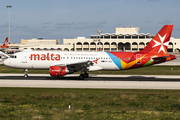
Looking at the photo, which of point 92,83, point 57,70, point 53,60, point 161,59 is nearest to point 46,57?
point 53,60

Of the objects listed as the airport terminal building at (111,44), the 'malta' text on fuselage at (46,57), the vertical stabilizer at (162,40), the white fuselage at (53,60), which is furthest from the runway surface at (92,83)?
the airport terminal building at (111,44)

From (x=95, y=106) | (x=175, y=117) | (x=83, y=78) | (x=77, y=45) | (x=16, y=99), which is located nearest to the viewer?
(x=175, y=117)

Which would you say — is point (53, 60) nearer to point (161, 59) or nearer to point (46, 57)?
point (46, 57)

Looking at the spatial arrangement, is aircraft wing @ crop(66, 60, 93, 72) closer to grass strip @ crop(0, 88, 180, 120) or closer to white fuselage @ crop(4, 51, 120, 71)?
white fuselage @ crop(4, 51, 120, 71)

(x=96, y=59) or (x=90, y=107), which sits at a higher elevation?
(x=96, y=59)

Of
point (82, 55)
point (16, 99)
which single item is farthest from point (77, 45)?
point (16, 99)

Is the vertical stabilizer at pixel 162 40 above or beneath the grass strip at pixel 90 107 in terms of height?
above

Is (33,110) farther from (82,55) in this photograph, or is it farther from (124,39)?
(124,39)

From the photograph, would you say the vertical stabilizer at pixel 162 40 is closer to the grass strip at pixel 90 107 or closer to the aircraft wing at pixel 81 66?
the aircraft wing at pixel 81 66

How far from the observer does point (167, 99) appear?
74.1 ft

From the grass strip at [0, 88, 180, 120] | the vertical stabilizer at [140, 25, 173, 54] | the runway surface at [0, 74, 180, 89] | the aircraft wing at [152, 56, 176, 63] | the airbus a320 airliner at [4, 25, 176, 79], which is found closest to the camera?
the grass strip at [0, 88, 180, 120]

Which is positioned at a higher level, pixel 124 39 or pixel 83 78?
pixel 124 39

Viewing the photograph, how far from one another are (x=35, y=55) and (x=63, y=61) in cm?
468

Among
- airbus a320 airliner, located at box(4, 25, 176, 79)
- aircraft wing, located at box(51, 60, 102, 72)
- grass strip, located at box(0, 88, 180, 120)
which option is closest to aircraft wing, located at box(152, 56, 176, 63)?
airbus a320 airliner, located at box(4, 25, 176, 79)
